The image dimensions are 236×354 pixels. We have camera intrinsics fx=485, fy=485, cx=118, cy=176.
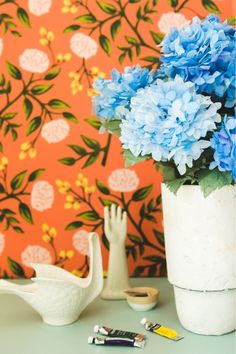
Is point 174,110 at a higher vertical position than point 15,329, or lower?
higher

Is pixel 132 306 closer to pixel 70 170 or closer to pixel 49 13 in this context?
pixel 70 170

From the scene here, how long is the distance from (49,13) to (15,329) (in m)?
0.87

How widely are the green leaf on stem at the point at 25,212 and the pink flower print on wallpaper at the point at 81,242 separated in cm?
14

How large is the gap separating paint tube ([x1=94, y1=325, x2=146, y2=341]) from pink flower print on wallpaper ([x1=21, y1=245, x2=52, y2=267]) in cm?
44

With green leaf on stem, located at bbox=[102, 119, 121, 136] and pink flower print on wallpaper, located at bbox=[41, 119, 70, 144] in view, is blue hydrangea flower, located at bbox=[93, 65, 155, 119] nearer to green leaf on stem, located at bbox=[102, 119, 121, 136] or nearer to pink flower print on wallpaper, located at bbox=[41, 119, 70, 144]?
green leaf on stem, located at bbox=[102, 119, 121, 136]

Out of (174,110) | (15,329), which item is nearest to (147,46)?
(174,110)

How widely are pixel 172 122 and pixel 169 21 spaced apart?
670mm

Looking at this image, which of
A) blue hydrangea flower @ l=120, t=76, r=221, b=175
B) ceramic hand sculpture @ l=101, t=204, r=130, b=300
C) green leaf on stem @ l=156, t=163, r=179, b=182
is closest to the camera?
blue hydrangea flower @ l=120, t=76, r=221, b=175

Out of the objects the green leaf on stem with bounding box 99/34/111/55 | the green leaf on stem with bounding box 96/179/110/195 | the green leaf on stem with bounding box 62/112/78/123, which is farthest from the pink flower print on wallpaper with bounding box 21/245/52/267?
the green leaf on stem with bounding box 99/34/111/55

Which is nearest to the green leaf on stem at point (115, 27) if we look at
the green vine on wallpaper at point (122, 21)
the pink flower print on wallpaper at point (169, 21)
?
the green vine on wallpaper at point (122, 21)

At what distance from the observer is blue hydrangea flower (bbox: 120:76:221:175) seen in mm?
828

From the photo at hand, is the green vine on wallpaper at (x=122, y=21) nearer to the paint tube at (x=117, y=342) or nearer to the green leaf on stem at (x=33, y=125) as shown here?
the green leaf on stem at (x=33, y=125)

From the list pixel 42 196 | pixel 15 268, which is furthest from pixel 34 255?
pixel 42 196

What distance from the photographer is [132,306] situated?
1.12 m
